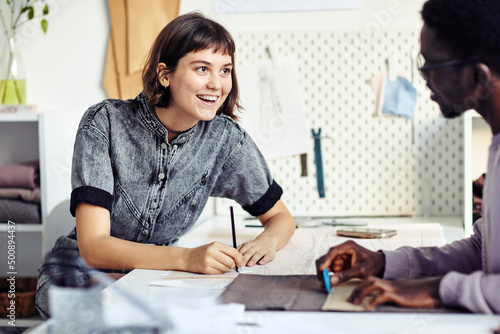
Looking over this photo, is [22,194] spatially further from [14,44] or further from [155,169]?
[155,169]

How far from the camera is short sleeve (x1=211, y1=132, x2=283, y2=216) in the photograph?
1.57 m

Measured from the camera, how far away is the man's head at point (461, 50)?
0.90 m

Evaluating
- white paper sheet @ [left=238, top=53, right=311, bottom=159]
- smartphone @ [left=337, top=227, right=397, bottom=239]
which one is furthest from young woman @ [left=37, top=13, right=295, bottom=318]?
white paper sheet @ [left=238, top=53, right=311, bottom=159]

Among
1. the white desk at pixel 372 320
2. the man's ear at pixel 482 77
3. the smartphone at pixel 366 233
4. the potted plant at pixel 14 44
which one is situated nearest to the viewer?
the white desk at pixel 372 320

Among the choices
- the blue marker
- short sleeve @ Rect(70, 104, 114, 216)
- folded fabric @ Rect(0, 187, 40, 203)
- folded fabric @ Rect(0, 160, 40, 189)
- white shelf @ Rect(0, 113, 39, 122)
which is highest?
white shelf @ Rect(0, 113, 39, 122)

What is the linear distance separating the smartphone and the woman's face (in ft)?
1.62

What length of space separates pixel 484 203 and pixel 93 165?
0.82 meters

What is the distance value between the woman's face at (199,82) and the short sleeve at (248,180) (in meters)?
0.18

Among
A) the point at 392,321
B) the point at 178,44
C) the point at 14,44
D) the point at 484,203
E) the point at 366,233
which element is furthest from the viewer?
the point at 14,44

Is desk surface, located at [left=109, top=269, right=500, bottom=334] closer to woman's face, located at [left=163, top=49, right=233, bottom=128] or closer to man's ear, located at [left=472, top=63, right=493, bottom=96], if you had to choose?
man's ear, located at [left=472, top=63, right=493, bottom=96]

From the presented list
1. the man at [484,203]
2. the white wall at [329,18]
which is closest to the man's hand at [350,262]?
the man at [484,203]

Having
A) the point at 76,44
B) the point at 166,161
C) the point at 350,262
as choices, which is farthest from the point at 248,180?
the point at 76,44

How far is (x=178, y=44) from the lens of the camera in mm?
1407

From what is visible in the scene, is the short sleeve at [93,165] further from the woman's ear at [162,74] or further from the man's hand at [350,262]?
the man's hand at [350,262]
